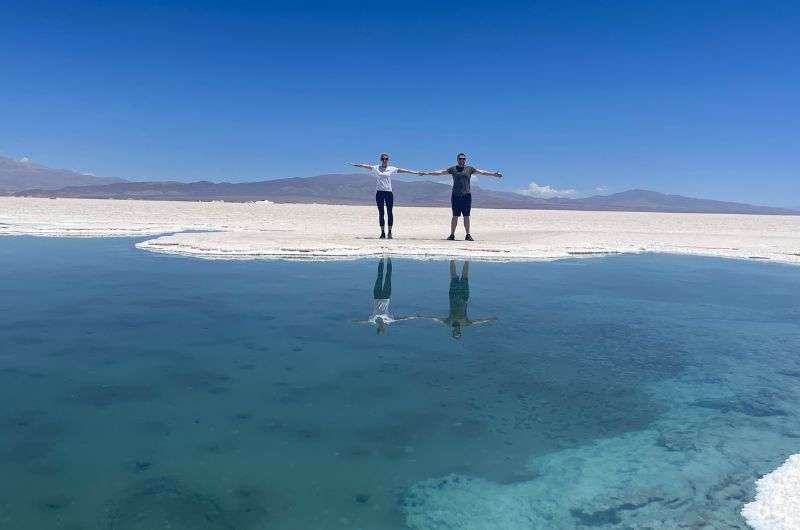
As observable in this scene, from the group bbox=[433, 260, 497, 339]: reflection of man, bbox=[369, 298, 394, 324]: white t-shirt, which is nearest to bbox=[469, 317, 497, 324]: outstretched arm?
bbox=[433, 260, 497, 339]: reflection of man

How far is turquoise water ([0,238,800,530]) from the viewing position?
2867 mm

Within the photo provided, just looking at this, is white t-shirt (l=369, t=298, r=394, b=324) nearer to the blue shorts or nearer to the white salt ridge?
the white salt ridge

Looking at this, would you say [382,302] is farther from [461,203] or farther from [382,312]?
[461,203]

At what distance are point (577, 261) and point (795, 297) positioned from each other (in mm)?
4198

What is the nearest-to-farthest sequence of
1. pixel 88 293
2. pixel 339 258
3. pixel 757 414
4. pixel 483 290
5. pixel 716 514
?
1. pixel 716 514
2. pixel 757 414
3. pixel 88 293
4. pixel 483 290
5. pixel 339 258

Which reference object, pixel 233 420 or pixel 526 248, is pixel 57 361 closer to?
pixel 233 420

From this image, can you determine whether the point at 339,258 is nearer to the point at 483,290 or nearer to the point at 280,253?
the point at 280,253

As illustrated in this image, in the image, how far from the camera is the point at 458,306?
23.6 feet

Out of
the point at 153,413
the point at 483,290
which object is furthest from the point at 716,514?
the point at 483,290

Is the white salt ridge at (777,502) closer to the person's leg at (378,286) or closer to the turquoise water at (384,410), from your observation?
the turquoise water at (384,410)

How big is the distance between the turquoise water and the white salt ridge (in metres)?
0.07

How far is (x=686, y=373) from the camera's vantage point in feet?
16.1

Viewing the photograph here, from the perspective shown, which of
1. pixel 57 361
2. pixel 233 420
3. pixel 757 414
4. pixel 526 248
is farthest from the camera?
pixel 526 248

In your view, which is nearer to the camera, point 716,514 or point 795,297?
point 716,514
